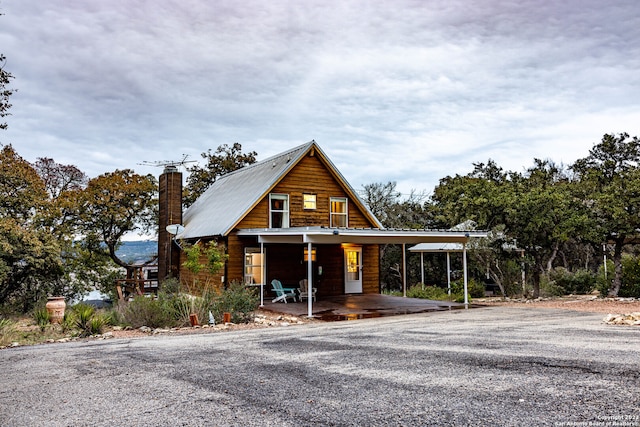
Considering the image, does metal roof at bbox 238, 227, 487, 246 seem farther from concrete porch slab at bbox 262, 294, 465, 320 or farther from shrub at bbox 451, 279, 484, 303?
shrub at bbox 451, 279, 484, 303

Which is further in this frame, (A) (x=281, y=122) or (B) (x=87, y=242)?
(A) (x=281, y=122)

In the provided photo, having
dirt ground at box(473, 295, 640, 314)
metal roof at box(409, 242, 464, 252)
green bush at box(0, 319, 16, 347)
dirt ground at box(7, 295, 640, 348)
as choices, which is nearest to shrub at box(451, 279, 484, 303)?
metal roof at box(409, 242, 464, 252)

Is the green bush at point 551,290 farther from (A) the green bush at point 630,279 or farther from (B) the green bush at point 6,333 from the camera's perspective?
(B) the green bush at point 6,333

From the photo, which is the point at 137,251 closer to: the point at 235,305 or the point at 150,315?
the point at 150,315

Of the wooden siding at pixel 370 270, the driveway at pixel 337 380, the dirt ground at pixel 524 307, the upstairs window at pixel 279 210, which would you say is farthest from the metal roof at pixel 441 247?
the driveway at pixel 337 380

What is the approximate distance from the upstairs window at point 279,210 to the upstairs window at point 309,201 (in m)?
0.81

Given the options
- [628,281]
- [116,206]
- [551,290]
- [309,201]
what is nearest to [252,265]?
[309,201]

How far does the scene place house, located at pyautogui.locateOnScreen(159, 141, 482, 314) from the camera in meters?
18.8

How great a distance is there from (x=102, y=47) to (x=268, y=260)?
10245 millimetres

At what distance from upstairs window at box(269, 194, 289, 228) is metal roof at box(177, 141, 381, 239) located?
2.71ft

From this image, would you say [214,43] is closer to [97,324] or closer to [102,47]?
[102,47]

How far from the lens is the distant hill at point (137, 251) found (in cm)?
2588

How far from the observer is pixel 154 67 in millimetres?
21609

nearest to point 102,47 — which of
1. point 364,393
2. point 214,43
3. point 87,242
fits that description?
point 214,43
